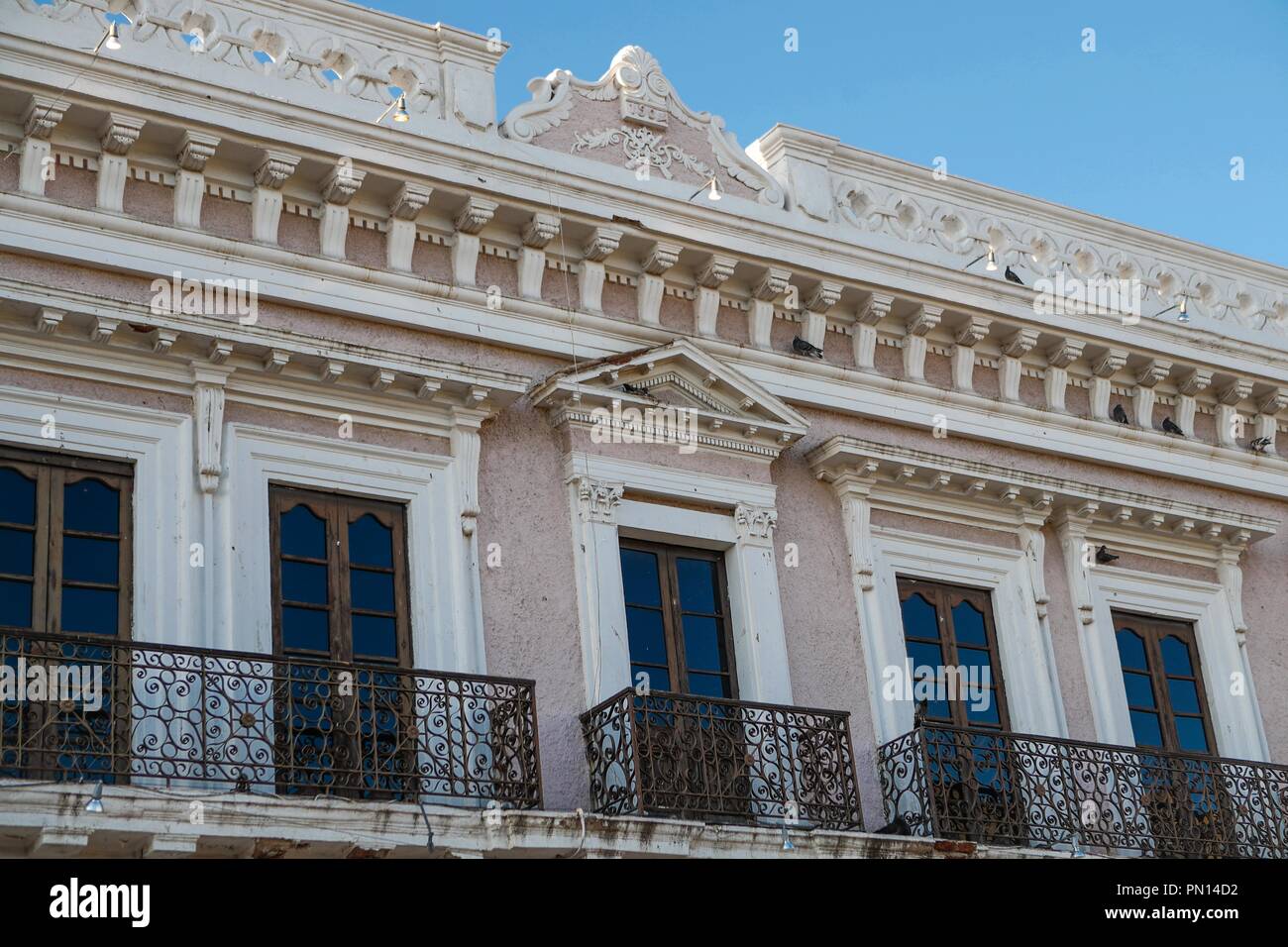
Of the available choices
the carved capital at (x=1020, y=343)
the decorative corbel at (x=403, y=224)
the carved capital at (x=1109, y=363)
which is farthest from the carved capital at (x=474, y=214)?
the carved capital at (x=1109, y=363)

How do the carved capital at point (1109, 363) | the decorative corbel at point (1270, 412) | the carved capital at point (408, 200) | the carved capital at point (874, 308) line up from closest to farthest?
1. the carved capital at point (408, 200)
2. the carved capital at point (874, 308)
3. the carved capital at point (1109, 363)
4. the decorative corbel at point (1270, 412)

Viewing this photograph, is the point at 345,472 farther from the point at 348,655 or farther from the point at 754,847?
the point at 754,847

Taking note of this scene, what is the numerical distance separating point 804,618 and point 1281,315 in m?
5.64

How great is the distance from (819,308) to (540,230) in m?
2.18

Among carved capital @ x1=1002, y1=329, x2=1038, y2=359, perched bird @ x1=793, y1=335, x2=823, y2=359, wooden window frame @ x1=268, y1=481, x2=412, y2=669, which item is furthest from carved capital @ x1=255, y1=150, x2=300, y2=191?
carved capital @ x1=1002, y1=329, x2=1038, y2=359

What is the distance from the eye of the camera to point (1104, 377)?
15.3 metres

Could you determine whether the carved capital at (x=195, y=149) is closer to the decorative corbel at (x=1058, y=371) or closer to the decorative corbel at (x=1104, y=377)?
the decorative corbel at (x=1058, y=371)

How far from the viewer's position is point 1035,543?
1447 cm

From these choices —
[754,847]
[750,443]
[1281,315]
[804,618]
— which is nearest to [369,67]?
[750,443]

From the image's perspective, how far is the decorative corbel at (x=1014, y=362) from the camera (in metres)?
14.8

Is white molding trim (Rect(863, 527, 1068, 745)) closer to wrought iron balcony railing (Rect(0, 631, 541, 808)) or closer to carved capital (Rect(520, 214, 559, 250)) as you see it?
carved capital (Rect(520, 214, 559, 250))

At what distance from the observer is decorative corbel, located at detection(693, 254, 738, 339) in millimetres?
13766

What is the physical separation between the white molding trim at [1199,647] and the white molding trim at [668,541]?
2620 mm

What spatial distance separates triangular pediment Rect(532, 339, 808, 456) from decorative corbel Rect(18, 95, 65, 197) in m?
3.15
